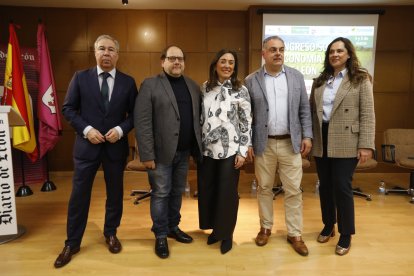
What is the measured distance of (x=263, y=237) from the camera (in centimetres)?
269

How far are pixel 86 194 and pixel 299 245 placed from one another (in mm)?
1730

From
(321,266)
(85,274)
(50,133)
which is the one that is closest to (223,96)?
(321,266)

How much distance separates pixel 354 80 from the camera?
2.38m

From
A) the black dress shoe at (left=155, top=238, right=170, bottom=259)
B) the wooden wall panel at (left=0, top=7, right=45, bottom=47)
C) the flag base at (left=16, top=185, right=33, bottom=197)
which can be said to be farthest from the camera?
the wooden wall panel at (left=0, top=7, right=45, bottom=47)

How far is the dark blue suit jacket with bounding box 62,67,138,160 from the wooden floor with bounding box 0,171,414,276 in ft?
2.69

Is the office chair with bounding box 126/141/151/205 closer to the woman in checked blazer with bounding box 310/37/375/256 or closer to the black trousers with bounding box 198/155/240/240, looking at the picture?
the black trousers with bounding box 198/155/240/240

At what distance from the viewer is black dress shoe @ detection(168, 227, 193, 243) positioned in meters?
2.72

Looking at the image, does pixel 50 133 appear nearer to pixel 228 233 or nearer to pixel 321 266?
pixel 228 233

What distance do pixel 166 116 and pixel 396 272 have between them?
2.02 meters

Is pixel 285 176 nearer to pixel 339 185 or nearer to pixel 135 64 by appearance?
pixel 339 185

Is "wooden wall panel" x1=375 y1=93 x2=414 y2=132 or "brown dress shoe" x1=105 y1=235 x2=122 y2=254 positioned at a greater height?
"wooden wall panel" x1=375 y1=93 x2=414 y2=132

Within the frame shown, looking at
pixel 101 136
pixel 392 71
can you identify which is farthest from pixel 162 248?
pixel 392 71

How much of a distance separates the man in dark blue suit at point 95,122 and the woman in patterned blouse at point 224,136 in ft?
2.05

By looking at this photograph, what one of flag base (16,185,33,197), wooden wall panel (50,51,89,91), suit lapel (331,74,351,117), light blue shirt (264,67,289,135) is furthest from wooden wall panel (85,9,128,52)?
suit lapel (331,74,351,117)
